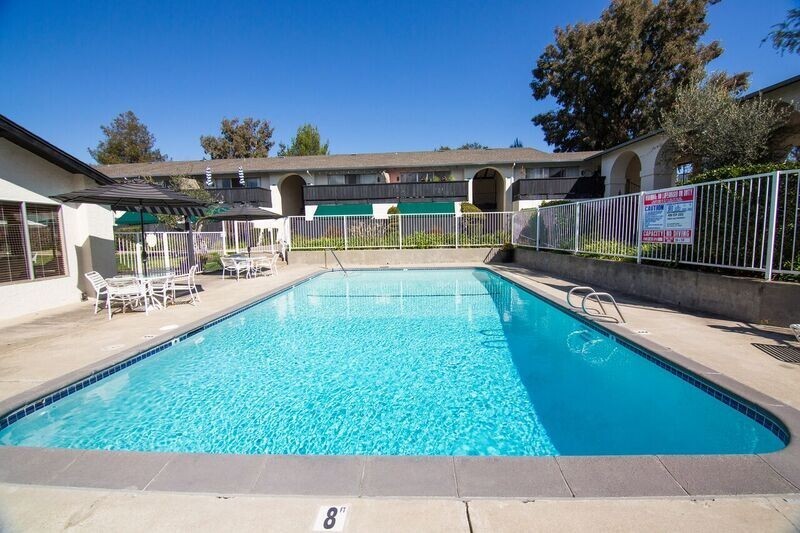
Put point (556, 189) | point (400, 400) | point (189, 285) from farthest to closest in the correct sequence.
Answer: point (556, 189), point (189, 285), point (400, 400)

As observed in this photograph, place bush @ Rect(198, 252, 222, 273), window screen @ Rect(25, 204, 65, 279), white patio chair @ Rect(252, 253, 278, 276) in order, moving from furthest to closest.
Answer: bush @ Rect(198, 252, 222, 273) < white patio chair @ Rect(252, 253, 278, 276) < window screen @ Rect(25, 204, 65, 279)

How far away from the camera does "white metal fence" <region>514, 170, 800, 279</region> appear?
6.36 m

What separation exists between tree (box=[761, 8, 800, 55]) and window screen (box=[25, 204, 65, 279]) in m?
21.1

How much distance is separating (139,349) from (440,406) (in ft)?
16.8

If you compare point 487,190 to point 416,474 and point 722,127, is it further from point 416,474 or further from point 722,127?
point 416,474

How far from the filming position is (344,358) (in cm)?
676

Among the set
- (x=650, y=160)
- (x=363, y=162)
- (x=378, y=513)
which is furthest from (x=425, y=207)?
(x=378, y=513)

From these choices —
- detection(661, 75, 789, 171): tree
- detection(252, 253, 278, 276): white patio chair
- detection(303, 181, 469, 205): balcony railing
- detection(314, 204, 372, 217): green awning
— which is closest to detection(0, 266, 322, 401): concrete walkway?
detection(252, 253, 278, 276): white patio chair

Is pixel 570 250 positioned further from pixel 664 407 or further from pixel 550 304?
pixel 664 407

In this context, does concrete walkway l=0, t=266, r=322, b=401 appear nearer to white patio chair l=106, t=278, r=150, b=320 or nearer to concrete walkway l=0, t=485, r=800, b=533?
white patio chair l=106, t=278, r=150, b=320

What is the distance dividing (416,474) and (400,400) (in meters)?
2.35

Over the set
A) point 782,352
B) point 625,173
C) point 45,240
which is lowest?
point 782,352

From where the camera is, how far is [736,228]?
7125 millimetres

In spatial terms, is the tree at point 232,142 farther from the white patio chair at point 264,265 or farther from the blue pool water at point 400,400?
the blue pool water at point 400,400
